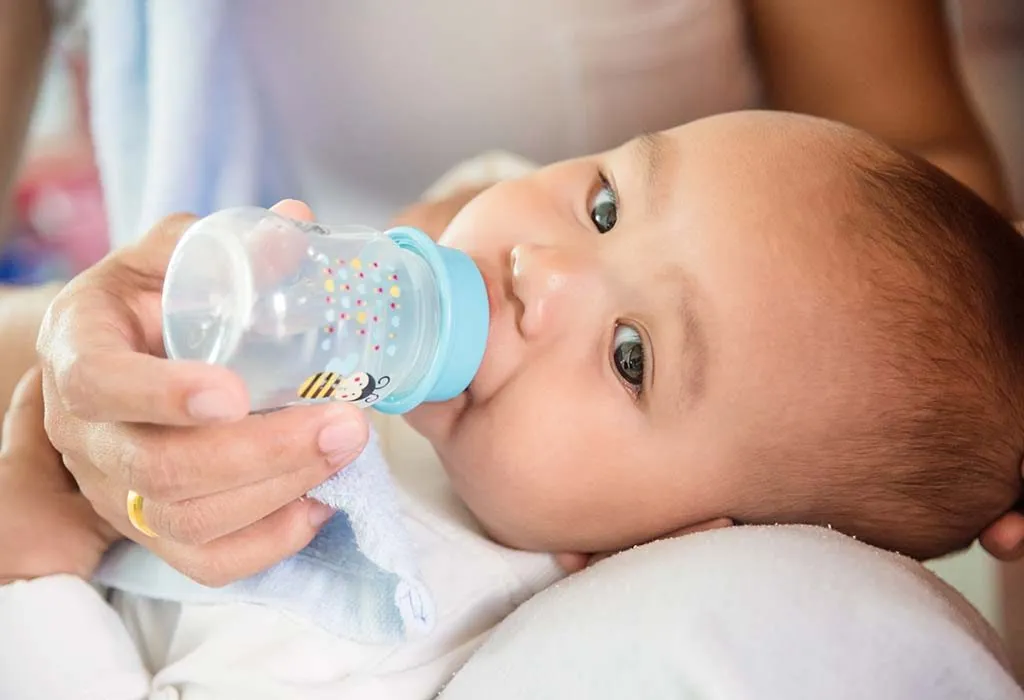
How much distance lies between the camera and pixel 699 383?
2.80ft

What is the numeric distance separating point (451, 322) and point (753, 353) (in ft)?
0.89

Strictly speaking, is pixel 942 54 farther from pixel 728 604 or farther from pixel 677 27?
pixel 728 604

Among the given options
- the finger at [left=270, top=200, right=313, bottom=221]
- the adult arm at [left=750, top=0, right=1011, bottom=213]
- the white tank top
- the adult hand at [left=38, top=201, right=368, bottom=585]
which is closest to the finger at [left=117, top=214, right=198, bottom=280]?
the adult hand at [left=38, top=201, right=368, bottom=585]

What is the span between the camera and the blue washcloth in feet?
2.76

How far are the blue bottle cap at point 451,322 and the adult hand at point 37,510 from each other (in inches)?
13.8

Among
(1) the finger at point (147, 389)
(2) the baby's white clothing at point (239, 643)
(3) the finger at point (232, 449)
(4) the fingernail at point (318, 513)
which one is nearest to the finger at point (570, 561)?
(2) the baby's white clothing at point (239, 643)

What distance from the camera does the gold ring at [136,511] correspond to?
73 centimetres

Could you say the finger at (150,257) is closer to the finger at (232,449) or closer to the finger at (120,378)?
the finger at (120,378)

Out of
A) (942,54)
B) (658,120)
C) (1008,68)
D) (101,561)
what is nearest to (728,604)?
(101,561)

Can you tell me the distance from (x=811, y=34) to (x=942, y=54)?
0.21m

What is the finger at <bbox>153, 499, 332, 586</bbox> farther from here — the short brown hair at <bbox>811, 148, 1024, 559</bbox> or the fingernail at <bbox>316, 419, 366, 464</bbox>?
the short brown hair at <bbox>811, 148, 1024, 559</bbox>

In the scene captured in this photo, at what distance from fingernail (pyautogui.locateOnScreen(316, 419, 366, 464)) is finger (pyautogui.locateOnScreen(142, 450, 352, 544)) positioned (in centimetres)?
3

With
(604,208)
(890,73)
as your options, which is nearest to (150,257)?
Result: (604,208)

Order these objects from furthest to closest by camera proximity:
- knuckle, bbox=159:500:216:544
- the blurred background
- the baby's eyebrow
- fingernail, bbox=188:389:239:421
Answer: the blurred background, the baby's eyebrow, knuckle, bbox=159:500:216:544, fingernail, bbox=188:389:239:421
